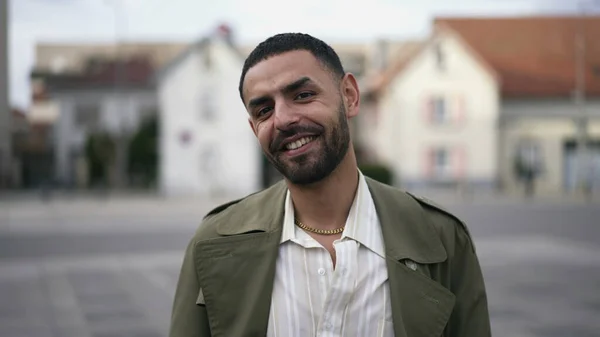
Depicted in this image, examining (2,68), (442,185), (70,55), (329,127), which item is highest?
(70,55)

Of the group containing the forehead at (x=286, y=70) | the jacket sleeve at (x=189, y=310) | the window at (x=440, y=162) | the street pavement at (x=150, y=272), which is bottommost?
the street pavement at (x=150, y=272)

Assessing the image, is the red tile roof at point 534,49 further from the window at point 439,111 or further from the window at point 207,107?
the window at point 207,107

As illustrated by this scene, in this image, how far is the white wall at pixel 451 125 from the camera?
132 feet

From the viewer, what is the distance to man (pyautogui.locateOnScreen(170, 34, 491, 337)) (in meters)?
2.01

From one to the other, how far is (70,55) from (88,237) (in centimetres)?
5541

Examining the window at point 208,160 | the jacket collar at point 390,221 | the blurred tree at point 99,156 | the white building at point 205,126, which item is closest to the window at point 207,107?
the white building at point 205,126

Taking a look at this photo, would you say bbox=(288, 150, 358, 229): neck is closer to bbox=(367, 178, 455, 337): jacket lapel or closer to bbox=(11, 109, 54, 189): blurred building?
bbox=(367, 178, 455, 337): jacket lapel

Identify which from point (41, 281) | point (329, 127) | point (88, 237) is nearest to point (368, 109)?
point (88, 237)

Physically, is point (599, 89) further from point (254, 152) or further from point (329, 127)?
point (329, 127)

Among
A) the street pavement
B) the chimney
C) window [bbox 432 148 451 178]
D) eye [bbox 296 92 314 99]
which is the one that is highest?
the chimney

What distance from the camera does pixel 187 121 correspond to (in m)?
40.2

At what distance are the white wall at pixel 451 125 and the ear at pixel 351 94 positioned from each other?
38852mm

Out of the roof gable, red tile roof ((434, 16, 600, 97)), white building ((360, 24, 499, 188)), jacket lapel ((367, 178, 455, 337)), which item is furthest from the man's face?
red tile roof ((434, 16, 600, 97))

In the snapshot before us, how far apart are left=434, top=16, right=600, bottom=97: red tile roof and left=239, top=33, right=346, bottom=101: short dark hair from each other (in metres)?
40.7
